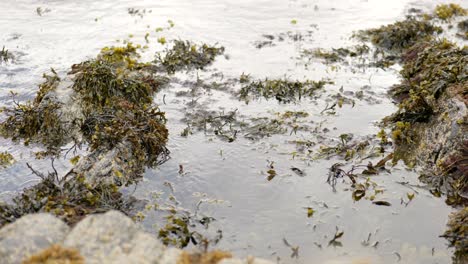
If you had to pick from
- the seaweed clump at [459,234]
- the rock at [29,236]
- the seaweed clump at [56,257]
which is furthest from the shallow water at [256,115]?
the seaweed clump at [56,257]

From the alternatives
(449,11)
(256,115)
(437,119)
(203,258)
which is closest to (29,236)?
(203,258)

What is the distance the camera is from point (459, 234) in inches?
198

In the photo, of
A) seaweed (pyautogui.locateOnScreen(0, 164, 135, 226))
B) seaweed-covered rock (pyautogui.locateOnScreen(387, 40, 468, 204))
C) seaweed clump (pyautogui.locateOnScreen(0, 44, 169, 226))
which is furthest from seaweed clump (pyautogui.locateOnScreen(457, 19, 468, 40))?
seaweed (pyautogui.locateOnScreen(0, 164, 135, 226))

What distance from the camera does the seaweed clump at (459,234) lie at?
190 inches

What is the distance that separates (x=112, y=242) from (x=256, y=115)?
4.73 meters

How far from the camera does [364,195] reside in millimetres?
5797

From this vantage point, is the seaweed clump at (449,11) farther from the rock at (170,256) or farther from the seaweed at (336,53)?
the rock at (170,256)

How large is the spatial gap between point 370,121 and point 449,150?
1.69 metres

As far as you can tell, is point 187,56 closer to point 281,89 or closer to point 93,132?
point 281,89

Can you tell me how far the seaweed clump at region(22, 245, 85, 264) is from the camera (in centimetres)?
329

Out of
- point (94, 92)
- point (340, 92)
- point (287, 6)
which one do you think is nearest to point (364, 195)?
point (340, 92)

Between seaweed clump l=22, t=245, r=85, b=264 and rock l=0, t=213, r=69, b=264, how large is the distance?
127 millimetres

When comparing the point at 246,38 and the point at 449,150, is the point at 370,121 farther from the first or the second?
the point at 246,38

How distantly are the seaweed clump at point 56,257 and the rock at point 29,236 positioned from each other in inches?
5.0
